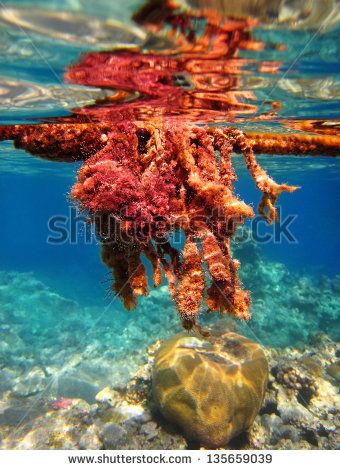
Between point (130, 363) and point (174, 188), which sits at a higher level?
point (174, 188)

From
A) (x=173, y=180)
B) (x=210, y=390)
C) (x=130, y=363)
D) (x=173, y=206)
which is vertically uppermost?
(x=173, y=180)

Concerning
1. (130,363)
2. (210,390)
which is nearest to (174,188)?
(210,390)

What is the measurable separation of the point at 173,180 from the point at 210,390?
20.8 feet

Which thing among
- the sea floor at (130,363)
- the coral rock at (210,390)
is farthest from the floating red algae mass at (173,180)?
the sea floor at (130,363)

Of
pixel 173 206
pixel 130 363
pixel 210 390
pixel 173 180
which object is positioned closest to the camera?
pixel 173 206

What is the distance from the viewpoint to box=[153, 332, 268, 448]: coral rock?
8.12 metres

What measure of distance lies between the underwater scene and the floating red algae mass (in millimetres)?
22

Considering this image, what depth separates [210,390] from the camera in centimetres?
816

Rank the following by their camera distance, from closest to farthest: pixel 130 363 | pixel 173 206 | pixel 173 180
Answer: pixel 173 206 → pixel 173 180 → pixel 130 363

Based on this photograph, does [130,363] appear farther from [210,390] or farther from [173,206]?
[173,206]

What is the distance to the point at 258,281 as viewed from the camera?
20578 millimetres

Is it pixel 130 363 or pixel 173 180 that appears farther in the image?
pixel 130 363
